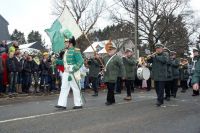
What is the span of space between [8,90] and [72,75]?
6.34 meters

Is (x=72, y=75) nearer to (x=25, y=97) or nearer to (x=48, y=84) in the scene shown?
(x=25, y=97)

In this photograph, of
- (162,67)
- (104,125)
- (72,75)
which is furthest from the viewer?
(162,67)

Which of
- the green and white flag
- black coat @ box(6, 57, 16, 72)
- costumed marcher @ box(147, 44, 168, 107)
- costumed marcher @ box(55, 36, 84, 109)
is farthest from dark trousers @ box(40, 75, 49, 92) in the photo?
costumed marcher @ box(55, 36, 84, 109)

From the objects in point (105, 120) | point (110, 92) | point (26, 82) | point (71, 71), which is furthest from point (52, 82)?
point (105, 120)

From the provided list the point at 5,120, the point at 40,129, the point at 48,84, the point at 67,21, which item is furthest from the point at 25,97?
the point at 40,129

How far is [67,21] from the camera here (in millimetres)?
15375

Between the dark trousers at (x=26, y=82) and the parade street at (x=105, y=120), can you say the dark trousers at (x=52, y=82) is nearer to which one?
the dark trousers at (x=26, y=82)

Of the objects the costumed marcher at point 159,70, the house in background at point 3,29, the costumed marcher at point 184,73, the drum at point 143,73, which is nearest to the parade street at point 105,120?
the costumed marcher at point 159,70

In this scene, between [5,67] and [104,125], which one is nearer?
[104,125]

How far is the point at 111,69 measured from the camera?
14641 millimetres

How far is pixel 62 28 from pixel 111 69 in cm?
233

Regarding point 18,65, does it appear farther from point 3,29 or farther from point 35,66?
point 3,29

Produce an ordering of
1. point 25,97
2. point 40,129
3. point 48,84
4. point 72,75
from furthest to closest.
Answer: point 48,84, point 25,97, point 72,75, point 40,129

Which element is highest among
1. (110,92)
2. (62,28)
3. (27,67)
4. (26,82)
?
(62,28)
